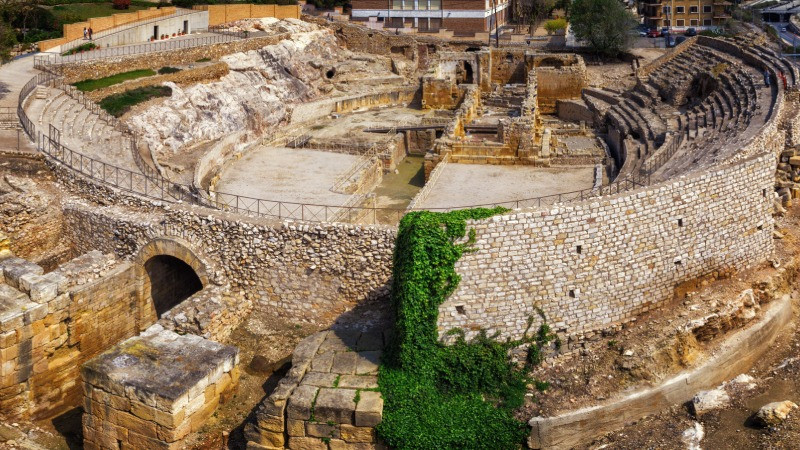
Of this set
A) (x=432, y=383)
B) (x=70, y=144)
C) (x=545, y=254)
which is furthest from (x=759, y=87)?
(x=70, y=144)

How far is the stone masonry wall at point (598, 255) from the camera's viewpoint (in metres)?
17.4

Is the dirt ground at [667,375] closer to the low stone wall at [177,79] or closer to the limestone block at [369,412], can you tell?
the limestone block at [369,412]

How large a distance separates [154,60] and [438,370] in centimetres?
2776

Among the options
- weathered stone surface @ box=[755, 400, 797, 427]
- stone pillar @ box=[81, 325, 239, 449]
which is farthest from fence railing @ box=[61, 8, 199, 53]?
weathered stone surface @ box=[755, 400, 797, 427]

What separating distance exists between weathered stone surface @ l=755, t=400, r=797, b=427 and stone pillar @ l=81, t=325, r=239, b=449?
10124mm

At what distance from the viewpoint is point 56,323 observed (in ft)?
68.1

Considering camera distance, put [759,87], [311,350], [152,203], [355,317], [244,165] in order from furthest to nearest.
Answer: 1. [244,165]
2. [759,87]
3. [152,203]
4. [355,317]
5. [311,350]

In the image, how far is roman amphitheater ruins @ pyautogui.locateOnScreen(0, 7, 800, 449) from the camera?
17500 millimetres

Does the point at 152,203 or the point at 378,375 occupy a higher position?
the point at 152,203

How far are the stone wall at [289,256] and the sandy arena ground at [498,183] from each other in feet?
27.5

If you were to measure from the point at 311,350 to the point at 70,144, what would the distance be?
13409 mm

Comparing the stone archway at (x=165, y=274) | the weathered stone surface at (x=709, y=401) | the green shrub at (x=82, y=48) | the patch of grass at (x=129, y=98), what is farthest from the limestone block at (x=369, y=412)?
the green shrub at (x=82, y=48)

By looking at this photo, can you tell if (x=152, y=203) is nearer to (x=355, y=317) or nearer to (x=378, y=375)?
(x=355, y=317)

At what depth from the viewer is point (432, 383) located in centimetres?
1727
